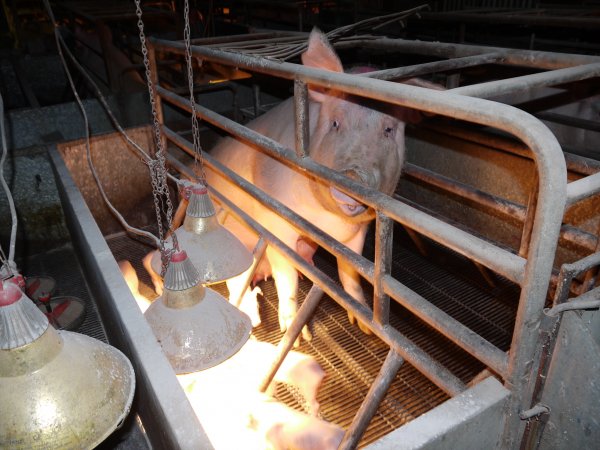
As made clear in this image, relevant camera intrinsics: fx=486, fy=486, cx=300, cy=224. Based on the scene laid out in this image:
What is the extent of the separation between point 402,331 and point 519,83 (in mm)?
2112

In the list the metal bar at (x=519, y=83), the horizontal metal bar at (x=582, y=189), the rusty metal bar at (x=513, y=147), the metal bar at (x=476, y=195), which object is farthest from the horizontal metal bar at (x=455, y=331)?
the metal bar at (x=476, y=195)

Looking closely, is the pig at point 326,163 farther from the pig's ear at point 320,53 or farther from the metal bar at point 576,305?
the metal bar at point 576,305

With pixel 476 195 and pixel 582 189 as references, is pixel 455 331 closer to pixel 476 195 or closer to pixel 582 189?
pixel 582 189

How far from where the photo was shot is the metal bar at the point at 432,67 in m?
1.66

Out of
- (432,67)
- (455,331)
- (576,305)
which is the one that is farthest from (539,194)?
(432,67)

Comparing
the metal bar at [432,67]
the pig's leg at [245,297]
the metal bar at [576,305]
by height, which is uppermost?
the metal bar at [432,67]

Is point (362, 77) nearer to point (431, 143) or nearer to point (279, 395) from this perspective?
point (279, 395)

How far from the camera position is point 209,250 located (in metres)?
1.63

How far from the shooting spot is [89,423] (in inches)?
41.3

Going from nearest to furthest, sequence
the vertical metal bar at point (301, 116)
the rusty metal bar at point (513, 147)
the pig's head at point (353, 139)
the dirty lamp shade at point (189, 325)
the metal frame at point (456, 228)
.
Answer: the metal frame at point (456, 228) < the dirty lamp shade at point (189, 325) < the vertical metal bar at point (301, 116) < the rusty metal bar at point (513, 147) < the pig's head at point (353, 139)

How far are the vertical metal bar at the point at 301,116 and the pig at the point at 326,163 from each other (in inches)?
8.6

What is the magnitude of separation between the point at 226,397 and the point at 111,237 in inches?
90.6

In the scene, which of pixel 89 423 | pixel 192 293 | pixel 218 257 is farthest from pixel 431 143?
pixel 89 423

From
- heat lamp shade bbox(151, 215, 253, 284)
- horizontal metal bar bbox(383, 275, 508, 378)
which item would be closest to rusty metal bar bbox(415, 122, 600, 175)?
horizontal metal bar bbox(383, 275, 508, 378)
